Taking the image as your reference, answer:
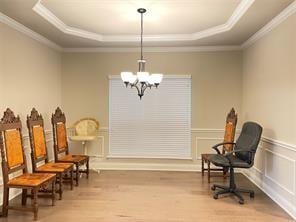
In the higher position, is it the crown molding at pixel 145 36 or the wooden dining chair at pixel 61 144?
the crown molding at pixel 145 36

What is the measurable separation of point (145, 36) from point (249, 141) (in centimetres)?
268

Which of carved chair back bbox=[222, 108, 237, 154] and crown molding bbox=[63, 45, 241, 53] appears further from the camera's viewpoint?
crown molding bbox=[63, 45, 241, 53]

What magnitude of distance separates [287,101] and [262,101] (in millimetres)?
986

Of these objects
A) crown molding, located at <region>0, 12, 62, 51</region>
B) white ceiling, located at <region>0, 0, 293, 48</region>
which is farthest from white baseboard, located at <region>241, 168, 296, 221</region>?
crown molding, located at <region>0, 12, 62, 51</region>

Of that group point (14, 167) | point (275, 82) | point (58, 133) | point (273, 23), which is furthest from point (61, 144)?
point (273, 23)

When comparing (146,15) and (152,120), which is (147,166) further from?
(146,15)

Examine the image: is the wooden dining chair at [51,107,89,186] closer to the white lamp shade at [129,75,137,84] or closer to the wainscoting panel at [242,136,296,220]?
the white lamp shade at [129,75,137,84]

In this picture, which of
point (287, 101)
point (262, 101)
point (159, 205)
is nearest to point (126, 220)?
point (159, 205)

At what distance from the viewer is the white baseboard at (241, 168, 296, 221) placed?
3.77 metres

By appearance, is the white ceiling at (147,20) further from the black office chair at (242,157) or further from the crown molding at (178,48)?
the black office chair at (242,157)

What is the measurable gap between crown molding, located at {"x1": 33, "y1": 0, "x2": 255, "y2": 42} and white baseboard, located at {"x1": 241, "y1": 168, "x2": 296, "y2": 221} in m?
2.54

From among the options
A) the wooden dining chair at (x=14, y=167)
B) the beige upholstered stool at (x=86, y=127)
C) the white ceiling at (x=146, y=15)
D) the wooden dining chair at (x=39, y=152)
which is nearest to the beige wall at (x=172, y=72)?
the beige upholstered stool at (x=86, y=127)

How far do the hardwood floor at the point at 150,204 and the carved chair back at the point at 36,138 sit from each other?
25.0 inches

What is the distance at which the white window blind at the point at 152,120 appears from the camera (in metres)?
A: 6.27
